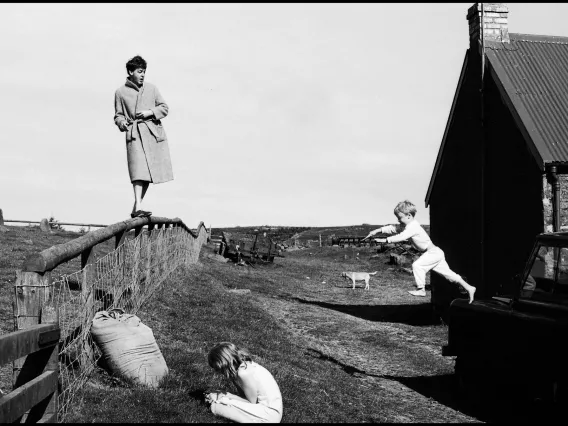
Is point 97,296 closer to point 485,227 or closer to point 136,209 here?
point 136,209

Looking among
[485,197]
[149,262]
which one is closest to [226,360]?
[149,262]

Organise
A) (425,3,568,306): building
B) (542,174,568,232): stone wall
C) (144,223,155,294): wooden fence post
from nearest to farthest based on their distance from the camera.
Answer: (144,223,155,294): wooden fence post < (542,174,568,232): stone wall < (425,3,568,306): building

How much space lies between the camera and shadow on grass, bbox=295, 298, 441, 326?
18.9m

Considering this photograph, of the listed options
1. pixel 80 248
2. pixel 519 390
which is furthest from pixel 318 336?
pixel 80 248

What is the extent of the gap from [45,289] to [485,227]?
574 inches

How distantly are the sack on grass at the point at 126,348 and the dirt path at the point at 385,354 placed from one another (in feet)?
9.89

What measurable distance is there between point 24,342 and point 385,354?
932 cm

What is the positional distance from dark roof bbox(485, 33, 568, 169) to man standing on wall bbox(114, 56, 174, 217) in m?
9.46

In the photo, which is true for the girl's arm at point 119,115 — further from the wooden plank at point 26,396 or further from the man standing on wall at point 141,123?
the wooden plank at point 26,396

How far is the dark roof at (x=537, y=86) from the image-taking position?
15.7 m

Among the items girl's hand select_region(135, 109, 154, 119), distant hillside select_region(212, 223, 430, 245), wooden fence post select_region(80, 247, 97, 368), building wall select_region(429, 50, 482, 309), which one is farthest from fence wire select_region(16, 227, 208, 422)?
distant hillside select_region(212, 223, 430, 245)

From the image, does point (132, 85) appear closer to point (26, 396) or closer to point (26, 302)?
point (26, 302)

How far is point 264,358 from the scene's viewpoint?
31.5 feet

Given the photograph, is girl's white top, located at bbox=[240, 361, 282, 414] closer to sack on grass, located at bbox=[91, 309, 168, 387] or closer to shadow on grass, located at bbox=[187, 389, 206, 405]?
shadow on grass, located at bbox=[187, 389, 206, 405]
